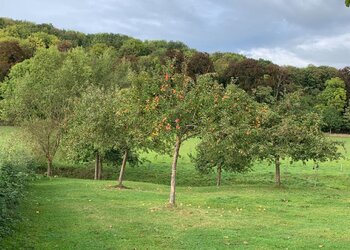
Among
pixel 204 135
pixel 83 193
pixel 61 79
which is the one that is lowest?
pixel 83 193

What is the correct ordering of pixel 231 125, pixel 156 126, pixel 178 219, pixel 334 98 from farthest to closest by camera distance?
pixel 334 98
pixel 231 125
pixel 156 126
pixel 178 219

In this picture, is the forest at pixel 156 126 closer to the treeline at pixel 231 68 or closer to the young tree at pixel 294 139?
the young tree at pixel 294 139

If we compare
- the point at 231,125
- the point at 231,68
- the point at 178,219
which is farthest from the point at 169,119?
the point at 231,68

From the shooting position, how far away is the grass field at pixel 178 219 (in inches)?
565

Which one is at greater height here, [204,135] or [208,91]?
[208,91]

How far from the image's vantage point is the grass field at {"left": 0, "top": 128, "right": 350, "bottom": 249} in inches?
565

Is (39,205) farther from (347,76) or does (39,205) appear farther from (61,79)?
(347,76)

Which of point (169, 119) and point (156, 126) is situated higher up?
point (169, 119)

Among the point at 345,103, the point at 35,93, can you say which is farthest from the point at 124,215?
the point at 345,103

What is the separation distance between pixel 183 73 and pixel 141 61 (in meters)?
88.3

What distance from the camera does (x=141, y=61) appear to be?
107250 millimetres

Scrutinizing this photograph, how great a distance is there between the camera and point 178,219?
1769 centimetres

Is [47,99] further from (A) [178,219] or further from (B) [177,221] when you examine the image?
(B) [177,221]

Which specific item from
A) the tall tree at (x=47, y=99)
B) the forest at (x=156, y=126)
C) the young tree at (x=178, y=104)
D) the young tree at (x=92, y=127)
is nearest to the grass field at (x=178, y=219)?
the forest at (x=156, y=126)
